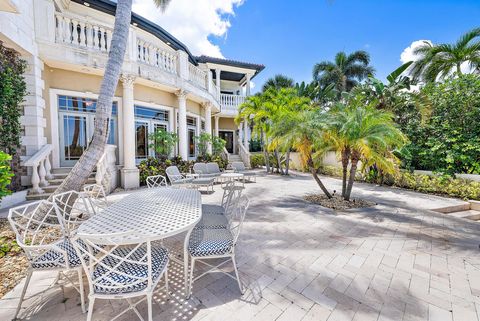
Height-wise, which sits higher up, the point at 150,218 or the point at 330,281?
the point at 150,218

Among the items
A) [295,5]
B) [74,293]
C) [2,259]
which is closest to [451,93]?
[295,5]

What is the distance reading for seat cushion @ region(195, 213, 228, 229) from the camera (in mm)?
3369

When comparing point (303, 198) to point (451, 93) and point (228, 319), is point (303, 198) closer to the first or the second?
point (228, 319)

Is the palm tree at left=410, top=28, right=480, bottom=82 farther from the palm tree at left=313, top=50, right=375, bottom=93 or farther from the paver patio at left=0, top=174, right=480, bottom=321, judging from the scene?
the paver patio at left=0, top=174, right=480, bottom=321

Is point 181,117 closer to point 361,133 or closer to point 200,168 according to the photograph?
point 200,168

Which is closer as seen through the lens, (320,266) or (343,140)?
(320,266)

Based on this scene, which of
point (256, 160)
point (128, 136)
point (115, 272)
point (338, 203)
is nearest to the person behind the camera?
point (115, 272)

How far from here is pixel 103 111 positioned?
462 centimetres

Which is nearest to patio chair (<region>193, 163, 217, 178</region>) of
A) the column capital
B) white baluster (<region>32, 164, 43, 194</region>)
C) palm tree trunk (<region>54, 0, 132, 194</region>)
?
the column capital

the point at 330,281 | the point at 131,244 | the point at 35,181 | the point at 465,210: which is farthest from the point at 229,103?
the point at 330,281

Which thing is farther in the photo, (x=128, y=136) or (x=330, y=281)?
(x=128, y=136)

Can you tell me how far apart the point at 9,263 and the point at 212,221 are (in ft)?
10.5

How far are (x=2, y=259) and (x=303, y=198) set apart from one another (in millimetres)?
7488

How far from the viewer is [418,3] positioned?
8852mm
